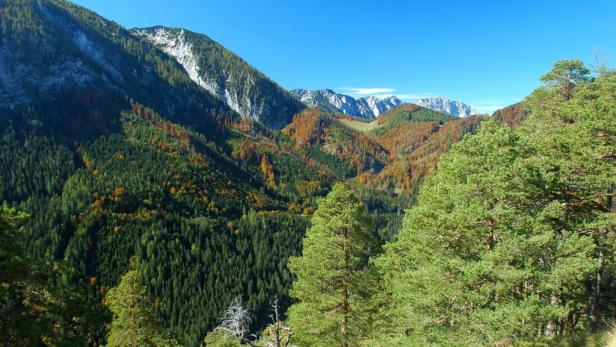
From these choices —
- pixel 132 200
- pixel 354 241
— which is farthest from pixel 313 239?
pixel 132 200

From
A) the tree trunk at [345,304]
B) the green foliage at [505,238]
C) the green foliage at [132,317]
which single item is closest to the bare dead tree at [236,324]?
the green foliage at [132,317]

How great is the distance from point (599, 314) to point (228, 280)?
441 feet

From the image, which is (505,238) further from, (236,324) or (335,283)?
(236,324)

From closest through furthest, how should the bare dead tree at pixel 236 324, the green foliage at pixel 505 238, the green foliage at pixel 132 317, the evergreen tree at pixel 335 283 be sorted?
the green foliage at pixel 505 238 < the bare dead tree at pixel 236 324 < the evergreen tree at pixel 335 283 < the green foliage at pixel 132 317

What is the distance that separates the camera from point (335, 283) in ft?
63.0

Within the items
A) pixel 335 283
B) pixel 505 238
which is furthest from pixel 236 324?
pixel 505 238

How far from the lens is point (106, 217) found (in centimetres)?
15688

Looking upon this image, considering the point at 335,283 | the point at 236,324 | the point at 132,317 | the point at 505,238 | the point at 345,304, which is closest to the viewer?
the point at 505,238

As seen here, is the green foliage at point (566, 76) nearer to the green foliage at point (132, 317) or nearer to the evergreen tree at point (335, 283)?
the evergreen tree at point (335, 283)

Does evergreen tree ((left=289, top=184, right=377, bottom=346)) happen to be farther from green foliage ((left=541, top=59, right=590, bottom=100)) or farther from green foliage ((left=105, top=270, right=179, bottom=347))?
green foliage ((left=541, top=59, right=590, bottom=100))

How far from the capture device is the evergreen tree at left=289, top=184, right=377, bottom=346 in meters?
18.8

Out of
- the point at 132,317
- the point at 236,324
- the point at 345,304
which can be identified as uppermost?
the point at 345,304

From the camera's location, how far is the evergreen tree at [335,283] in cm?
1884

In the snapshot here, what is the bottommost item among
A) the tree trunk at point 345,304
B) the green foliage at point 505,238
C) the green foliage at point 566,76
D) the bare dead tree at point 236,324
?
the bare dead tree at point 236,324
